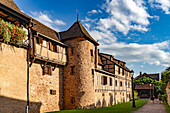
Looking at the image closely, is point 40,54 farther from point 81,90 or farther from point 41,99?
point 81,90

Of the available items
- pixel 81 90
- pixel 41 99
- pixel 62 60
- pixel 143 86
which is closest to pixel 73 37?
pixel 62 60

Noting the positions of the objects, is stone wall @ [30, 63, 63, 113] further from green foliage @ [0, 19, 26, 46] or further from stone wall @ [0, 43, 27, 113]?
green foliage @ [0, 19, 26, 46]

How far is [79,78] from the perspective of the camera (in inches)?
714

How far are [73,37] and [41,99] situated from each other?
7.77 metres

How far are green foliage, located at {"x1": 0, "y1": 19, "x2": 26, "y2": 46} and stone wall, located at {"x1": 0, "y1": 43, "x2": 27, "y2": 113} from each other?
54 cm

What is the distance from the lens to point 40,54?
14586 millimetres

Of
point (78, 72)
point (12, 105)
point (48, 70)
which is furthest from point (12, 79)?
point (78, 72)

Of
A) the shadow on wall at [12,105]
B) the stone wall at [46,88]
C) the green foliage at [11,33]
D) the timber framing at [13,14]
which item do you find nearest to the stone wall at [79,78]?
the stone wall at [46,88]

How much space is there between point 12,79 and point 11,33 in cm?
327

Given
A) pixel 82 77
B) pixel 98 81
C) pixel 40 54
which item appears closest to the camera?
pixel 40 54

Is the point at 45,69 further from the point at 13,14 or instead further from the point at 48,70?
the point at 13,14

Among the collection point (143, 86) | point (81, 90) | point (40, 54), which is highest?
point (40, 54)

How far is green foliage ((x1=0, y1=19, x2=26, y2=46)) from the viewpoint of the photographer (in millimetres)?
10953

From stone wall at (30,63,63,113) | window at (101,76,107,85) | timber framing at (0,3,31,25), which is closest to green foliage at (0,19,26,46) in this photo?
timber framing at (0,3,31,25)
